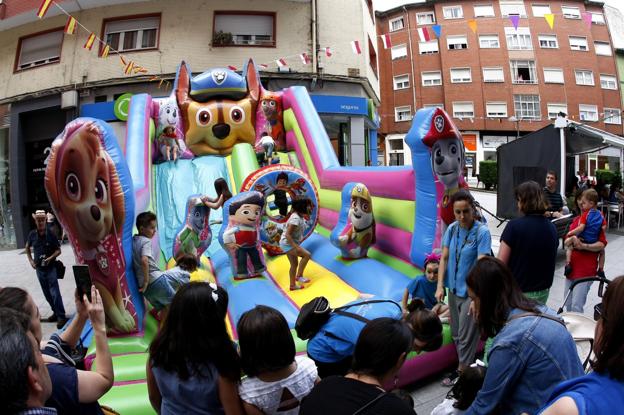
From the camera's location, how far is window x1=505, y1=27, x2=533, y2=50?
25.0 metres

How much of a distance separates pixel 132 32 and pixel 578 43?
24938 millimetres

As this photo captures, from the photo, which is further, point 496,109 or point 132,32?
point 496,109

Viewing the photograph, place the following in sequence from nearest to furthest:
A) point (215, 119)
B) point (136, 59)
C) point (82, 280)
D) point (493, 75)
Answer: point (82, 280) < point (215, 119) < point (136, 59) < point (493, 75)

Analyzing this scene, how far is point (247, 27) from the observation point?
12812mm

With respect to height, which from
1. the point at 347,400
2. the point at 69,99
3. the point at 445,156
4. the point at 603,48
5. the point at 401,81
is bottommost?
the point at 347,400

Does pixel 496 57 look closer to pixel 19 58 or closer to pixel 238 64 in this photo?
pixel 238 64

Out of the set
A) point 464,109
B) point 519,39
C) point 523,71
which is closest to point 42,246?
point 464,109

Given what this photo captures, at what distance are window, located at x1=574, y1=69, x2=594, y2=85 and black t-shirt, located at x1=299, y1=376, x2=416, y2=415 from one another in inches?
1175

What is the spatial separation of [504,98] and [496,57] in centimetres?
242

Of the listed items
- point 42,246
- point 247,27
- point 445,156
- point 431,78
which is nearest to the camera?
point 445,156

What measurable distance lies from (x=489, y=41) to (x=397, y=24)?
5.55 meters

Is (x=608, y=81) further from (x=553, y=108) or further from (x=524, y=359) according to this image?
(x=524, y=359)

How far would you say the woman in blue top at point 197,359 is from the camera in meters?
1.61

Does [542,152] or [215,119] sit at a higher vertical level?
[215,119]
